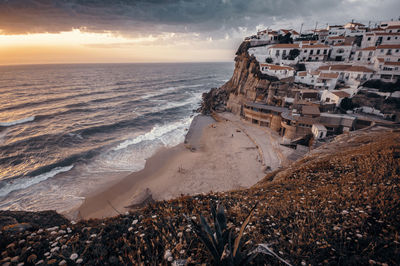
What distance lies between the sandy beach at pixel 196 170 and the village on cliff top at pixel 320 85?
527 centimetres

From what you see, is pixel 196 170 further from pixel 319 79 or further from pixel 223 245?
pixel 319 79

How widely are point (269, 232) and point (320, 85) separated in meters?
43.8

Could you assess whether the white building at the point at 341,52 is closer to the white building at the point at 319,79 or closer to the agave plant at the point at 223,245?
the white building at the point at 319,79

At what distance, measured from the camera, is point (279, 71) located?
45719 mm

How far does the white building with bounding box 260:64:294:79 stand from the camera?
1749 inches

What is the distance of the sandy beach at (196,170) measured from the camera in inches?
739

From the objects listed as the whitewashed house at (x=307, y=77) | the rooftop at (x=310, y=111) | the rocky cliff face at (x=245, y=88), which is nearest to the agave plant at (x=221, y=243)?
the rooftop at (x=310, y=111)

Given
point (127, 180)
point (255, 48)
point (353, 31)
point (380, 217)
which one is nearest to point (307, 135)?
point (380, 217)

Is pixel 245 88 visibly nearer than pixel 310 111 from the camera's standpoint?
No

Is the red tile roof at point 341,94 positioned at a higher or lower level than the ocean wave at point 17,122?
higher

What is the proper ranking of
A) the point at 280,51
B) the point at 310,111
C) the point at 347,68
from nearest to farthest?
the point at 310,111, the point at 347,68, the point at 280,51

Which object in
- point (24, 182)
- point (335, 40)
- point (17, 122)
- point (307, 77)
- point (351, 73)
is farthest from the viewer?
point (335, 40)

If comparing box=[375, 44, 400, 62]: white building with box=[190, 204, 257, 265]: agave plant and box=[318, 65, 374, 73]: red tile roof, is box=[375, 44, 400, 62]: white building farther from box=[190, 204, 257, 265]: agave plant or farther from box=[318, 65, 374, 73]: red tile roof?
box=[190, 204, 257, 265]: agave plant

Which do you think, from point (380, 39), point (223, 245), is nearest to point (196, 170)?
point (223, 245)
